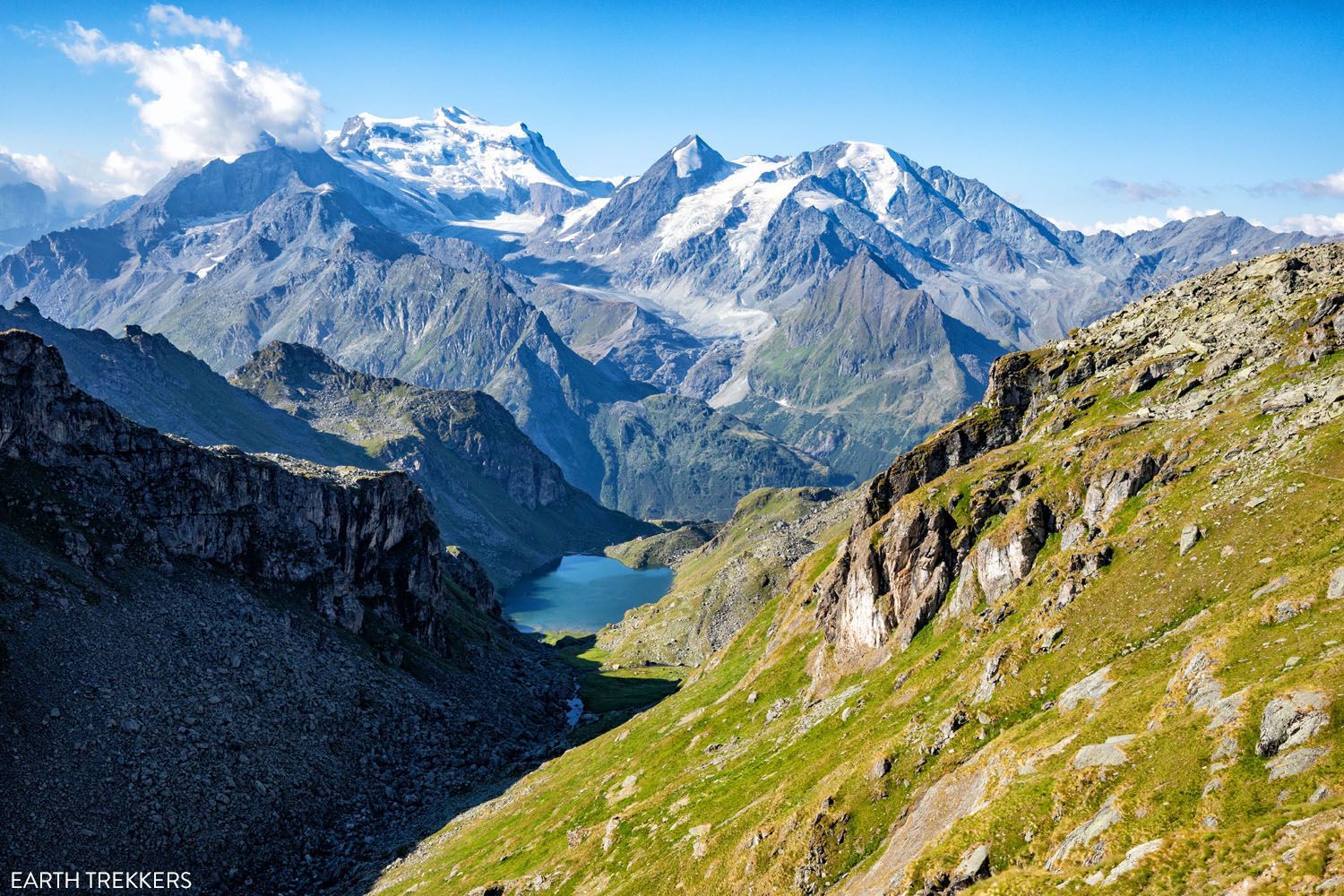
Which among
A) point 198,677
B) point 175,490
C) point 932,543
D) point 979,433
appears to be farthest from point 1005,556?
point 175,490

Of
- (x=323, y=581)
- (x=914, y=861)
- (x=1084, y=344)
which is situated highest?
(x=323, y=581)

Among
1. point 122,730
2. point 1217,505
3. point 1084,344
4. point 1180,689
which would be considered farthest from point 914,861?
point 122,730

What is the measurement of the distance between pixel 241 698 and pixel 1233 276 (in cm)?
15591

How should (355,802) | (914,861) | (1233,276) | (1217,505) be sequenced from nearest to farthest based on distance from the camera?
(914,861), (1217,505), (1233,276), (355,802)

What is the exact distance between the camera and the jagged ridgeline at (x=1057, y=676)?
38.8 m

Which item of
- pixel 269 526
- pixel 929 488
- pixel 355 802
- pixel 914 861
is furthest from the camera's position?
pixel 269 526

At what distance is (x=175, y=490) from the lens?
164m

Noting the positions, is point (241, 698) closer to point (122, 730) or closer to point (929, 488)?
point (122, 730)

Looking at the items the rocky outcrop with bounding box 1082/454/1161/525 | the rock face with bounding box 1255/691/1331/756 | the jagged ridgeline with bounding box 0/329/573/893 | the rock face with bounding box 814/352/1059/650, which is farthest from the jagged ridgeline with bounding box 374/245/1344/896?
the jagged ridgeline with bounding box 0/329/573/893

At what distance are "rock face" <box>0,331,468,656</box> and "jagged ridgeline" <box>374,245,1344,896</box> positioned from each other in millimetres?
76166

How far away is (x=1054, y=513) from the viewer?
3346 inches

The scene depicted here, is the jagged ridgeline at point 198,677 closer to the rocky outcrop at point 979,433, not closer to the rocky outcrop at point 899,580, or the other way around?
the rocky outcrop at point 899,580

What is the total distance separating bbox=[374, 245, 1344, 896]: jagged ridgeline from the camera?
38844mm

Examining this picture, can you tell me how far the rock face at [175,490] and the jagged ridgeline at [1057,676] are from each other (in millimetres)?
76166
